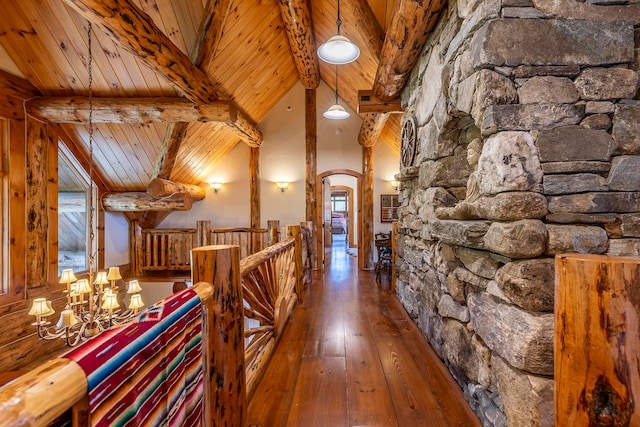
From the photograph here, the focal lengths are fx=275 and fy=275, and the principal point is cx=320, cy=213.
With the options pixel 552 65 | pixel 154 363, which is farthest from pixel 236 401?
pixel 552 65

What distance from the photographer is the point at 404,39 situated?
2.27 meters

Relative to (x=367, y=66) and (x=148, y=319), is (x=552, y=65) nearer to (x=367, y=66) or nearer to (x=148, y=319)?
(x=148, y=319)

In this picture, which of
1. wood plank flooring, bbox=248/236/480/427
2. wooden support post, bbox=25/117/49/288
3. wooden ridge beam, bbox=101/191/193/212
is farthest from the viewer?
wooden ridge beam, bbox=101/191/193/212

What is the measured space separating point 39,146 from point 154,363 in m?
4.82

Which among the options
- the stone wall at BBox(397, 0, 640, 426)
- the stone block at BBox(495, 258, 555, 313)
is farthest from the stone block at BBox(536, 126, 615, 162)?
the stone block at BBox(495, 258, 555, 313)

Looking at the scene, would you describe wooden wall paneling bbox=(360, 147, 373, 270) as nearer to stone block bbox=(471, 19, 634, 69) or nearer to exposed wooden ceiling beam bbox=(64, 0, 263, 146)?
exposed wooden ceiling beam bbox=(64, 0, 263, 146)

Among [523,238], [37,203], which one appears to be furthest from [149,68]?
[523,238]

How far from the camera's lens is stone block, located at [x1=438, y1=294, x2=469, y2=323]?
1712mm

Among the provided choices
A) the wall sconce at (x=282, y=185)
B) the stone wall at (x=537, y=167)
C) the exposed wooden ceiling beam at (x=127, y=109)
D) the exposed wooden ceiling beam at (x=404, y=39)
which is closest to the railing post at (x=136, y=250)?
the exposed wooden ceiling beam at (x=127, y=109)

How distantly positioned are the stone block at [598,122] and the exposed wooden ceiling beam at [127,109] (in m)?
3.55

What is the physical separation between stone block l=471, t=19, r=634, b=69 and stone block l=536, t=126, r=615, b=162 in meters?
0.34

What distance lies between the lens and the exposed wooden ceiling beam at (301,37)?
359 cm

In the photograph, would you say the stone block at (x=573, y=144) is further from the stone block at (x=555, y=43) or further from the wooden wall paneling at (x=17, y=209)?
the wooden wall paneling at (x=17, y=209)

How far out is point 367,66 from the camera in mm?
4016
